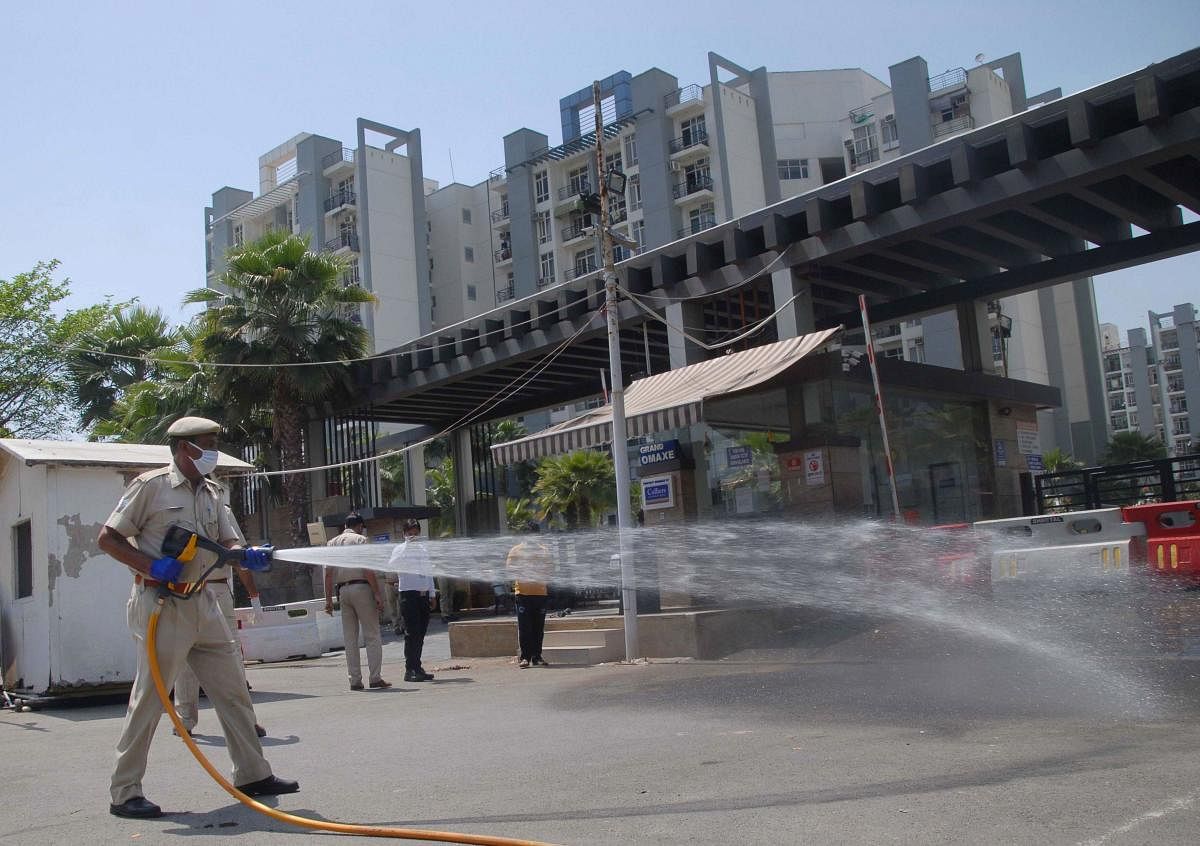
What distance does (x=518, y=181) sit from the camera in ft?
211

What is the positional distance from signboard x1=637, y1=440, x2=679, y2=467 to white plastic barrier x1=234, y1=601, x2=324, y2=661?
253 inches

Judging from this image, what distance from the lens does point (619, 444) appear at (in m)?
13.0

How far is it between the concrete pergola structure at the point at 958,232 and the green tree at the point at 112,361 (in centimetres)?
1461

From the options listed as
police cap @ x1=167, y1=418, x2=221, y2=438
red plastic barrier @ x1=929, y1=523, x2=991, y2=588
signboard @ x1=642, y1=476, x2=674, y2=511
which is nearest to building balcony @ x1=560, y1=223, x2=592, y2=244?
signboard @ x1=642, y1=476, x2=674, y2=511

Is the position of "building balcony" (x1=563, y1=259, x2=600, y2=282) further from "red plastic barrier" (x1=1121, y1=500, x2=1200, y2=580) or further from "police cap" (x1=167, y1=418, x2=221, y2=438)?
"police cap" (x1=167, y1=418, x2=221, y2=438)

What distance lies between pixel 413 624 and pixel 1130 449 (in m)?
50.4

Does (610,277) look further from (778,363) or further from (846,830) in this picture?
(846,830)

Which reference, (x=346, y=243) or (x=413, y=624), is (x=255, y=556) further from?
(x=346, y=243)

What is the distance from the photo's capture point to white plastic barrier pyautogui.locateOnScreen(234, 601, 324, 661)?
55.8 ft

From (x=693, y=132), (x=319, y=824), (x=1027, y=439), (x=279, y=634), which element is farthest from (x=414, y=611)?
(x=693, y=132)

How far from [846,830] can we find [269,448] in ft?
87.7

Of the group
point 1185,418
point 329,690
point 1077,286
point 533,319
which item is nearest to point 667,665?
point 329,690

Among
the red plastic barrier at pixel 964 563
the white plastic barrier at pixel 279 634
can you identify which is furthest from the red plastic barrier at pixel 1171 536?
the white plastic barrier at pixel 279 634

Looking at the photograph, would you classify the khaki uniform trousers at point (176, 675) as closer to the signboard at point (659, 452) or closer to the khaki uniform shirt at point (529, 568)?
the khaki uniform shirt at point (529, 568)
